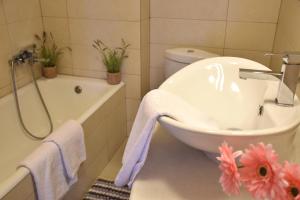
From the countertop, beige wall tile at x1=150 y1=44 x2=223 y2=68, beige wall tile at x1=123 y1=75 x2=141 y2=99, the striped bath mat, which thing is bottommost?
the striped bath mat

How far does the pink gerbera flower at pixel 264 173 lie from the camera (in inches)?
18.2

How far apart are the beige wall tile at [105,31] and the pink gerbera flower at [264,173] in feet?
5.37

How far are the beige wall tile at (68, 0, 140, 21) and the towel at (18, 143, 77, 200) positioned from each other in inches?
42.0

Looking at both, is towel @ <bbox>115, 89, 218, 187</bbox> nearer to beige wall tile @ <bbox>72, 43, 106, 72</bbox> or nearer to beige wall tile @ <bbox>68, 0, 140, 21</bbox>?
beige wall tile @ <bbox>68, 0, 140, 21</bbox>

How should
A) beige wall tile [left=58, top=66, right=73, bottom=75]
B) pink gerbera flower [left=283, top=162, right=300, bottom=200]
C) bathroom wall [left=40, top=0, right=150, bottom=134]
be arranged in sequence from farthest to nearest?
beige wall tile [left=58, top=66, right=73, bottom=75] → bathroom wall [left=40, top=0, right=150, bottom=134] → pink gerbera flower [left=283, top=162, right=300, bottom=200]

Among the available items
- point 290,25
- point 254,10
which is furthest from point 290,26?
point 254,10

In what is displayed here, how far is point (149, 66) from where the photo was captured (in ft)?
7.41

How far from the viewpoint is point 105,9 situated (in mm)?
2021

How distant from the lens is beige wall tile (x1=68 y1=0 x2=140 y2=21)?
195 centimetres

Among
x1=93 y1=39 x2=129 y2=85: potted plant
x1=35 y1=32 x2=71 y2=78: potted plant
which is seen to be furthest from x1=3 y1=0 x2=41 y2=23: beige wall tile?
x1=93 y1=39 x2=129 y2=85: potted plant

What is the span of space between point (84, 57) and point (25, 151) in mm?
834

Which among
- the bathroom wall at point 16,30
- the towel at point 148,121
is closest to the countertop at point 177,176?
the towel at point 148,121

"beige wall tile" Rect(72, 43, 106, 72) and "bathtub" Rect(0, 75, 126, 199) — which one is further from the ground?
"beige wall tile" Rect(72, 43, 106, 72)

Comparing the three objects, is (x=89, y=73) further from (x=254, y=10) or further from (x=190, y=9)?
(x=254, y=10)
